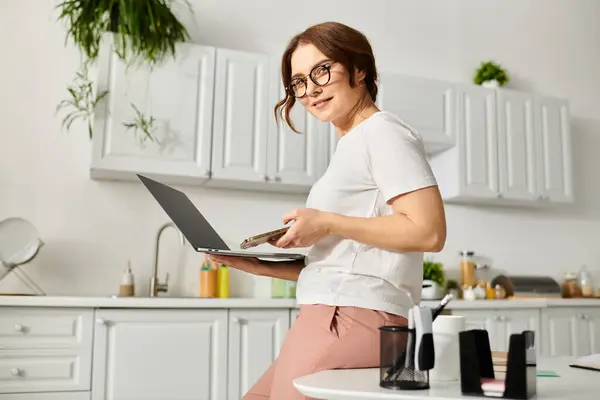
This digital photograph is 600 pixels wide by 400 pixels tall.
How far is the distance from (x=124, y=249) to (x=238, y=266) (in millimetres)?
2089

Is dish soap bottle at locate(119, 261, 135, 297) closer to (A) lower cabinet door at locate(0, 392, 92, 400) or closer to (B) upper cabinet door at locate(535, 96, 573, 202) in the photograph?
(A) lower cabinet door at locate(0, 392, 92, 400)

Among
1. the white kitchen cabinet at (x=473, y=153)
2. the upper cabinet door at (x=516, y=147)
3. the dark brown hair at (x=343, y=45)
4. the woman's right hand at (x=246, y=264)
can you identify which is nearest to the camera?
the dark brown hair at (x=343, y=45)

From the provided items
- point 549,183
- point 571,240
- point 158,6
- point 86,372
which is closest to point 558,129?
point 549,183

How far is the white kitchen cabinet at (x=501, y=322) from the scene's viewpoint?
343 centimetres

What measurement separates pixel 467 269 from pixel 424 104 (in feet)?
3.53

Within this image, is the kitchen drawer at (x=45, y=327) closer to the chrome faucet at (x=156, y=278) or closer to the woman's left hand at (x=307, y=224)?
the chrome faucet at (x=156, y=278)

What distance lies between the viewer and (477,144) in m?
3.86

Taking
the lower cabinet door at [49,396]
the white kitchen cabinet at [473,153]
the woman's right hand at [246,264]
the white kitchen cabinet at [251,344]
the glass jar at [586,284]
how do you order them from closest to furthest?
the woman's right hand at [246,264], the lower cabinet door at [49,396], the white kitchen cabinet at [251,344], the white kitchen cabinet at [473,153], the glass jar at [586,284]

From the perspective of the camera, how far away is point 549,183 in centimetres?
404

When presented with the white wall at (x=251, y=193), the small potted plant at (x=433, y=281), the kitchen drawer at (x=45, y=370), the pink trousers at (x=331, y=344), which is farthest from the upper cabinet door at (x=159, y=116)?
the pink trousers at (x=331, y=344)

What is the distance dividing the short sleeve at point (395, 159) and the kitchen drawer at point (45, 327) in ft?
6.19

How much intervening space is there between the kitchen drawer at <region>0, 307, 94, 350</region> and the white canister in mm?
1951

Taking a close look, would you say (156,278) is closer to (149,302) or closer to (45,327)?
(149,302)

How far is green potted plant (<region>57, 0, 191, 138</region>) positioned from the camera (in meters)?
3.13
